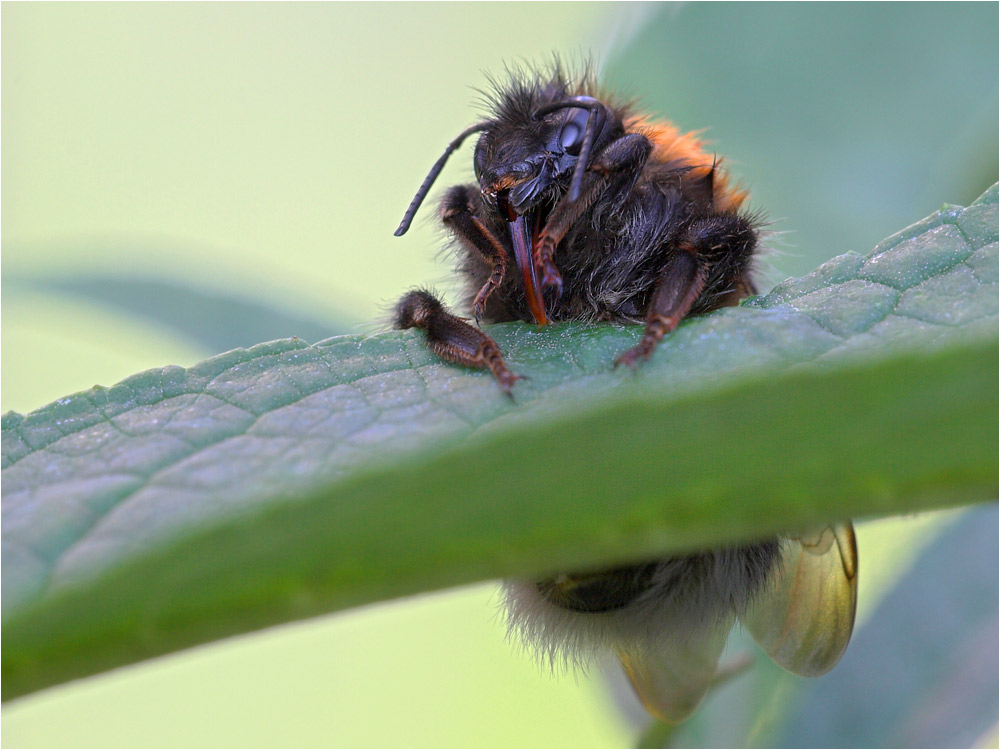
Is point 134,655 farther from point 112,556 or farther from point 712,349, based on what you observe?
point 712,349

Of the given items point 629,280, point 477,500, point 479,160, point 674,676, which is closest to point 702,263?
point 629,280

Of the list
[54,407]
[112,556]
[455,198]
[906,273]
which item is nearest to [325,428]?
[112,556]

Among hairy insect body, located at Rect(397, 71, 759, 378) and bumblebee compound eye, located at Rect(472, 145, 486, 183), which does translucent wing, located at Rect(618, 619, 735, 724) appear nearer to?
hairy insect body, located at Rect(397, 71, 759, 378)

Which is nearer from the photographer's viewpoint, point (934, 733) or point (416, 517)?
point (416, 517)

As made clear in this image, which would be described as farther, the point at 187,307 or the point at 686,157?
the point at 187,307

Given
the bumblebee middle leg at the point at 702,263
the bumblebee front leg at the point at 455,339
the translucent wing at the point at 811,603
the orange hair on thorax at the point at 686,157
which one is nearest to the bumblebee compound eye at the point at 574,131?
the orange hair on thorax at the point at 686,157

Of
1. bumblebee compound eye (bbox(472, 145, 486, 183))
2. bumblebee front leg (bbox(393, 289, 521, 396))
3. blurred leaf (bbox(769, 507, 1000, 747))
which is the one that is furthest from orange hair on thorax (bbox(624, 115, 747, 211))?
blurred leaf (bbox(769, 507, 1000, 747))

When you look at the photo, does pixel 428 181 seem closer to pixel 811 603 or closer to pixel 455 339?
pixel 455 339
